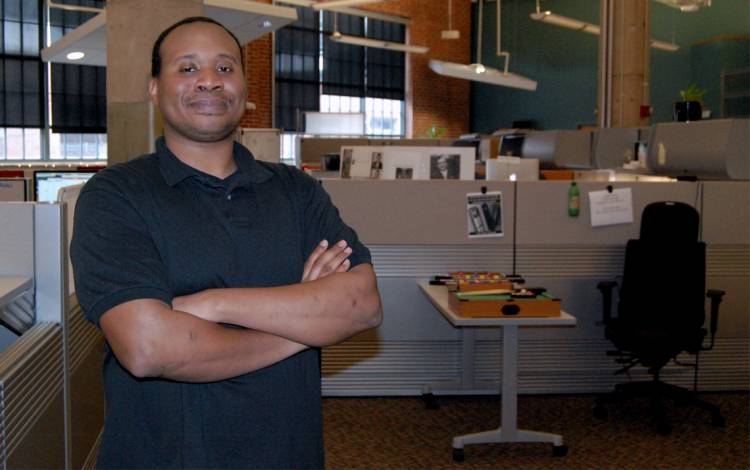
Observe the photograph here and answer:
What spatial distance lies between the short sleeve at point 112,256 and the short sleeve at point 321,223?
0.33m

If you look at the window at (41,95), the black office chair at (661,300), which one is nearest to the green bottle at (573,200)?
the black office chair at (661,300)

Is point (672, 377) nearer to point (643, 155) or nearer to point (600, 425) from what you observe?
point (600, 425)

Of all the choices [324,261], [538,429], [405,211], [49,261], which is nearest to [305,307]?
[324,261]

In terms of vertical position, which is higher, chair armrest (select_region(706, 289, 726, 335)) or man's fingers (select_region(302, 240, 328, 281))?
man's fingers (select_region(302, 240, 328, 281))

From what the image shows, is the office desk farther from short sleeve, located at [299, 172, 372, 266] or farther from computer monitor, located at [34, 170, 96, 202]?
computer monitor, located at [34, 170, 96, 202]

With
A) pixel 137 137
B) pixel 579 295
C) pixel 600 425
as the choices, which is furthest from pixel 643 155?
pixel 137 137

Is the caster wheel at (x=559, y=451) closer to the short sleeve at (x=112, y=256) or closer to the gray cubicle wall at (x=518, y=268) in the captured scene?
the gray cubicle wall at (x=518, y=268)

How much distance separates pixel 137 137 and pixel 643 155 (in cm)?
442

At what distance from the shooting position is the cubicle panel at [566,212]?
4.36 metres

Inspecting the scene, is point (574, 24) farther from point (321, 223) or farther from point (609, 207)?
point (321, 223)

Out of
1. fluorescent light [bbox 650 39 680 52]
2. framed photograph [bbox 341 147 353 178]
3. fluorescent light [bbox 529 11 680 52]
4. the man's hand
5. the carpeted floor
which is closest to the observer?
the man's hand

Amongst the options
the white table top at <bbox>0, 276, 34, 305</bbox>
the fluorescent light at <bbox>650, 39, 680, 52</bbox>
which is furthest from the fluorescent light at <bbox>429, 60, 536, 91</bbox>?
the white table top at <bbox>0, 276, 34, 305</bbox>

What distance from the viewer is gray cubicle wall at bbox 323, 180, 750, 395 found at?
14.2ft

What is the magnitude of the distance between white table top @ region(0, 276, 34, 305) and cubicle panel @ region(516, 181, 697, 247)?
9.51ft
